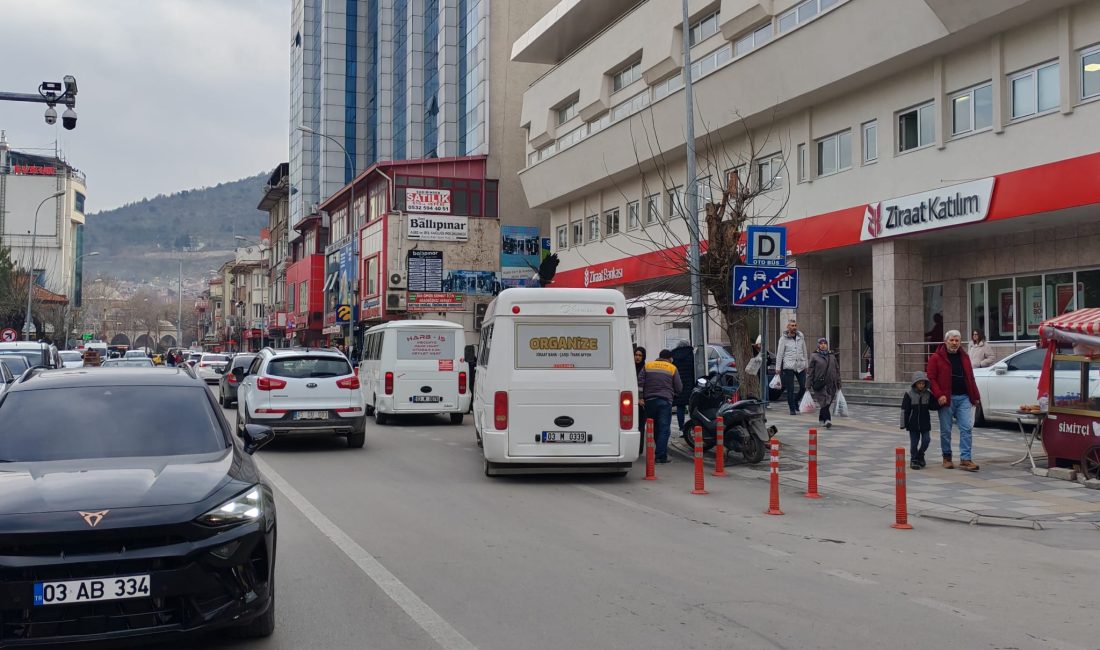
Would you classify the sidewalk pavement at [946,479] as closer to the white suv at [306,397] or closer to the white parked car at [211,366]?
the white suv at [306,397]

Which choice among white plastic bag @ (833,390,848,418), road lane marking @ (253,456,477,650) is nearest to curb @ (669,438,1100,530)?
road lane marking @ (253,456,477,650)

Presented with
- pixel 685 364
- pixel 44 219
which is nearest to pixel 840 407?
pixel 685 364

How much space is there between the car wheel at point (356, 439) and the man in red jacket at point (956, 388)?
29.9ft

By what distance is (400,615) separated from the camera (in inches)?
232

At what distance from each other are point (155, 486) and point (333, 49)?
85325mm

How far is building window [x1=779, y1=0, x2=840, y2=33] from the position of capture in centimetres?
2640

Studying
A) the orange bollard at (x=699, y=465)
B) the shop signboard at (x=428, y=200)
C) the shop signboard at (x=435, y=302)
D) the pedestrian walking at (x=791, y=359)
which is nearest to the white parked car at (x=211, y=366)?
the shop signboard at (x=435, y=302)

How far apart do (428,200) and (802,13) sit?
97.9 ft

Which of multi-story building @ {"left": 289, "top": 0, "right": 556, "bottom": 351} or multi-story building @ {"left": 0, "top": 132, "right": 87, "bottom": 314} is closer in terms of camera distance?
multi-story building @ {"left": 289, "top": 0, "right": 556, "bottom": 351}

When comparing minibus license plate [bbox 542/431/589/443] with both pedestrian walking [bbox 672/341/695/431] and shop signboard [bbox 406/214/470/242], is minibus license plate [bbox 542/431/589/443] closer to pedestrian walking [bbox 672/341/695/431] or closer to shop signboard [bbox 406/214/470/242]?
pedestrian walking [bbox 672/341/695/431]

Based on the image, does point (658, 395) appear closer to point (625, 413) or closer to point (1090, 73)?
point (625, 413)

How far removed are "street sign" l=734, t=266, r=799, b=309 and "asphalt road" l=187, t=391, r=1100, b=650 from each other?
10.9ft

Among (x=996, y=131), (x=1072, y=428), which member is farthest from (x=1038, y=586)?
(x=996, y=131)

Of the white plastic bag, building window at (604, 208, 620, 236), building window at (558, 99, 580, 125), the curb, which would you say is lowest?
the curb
